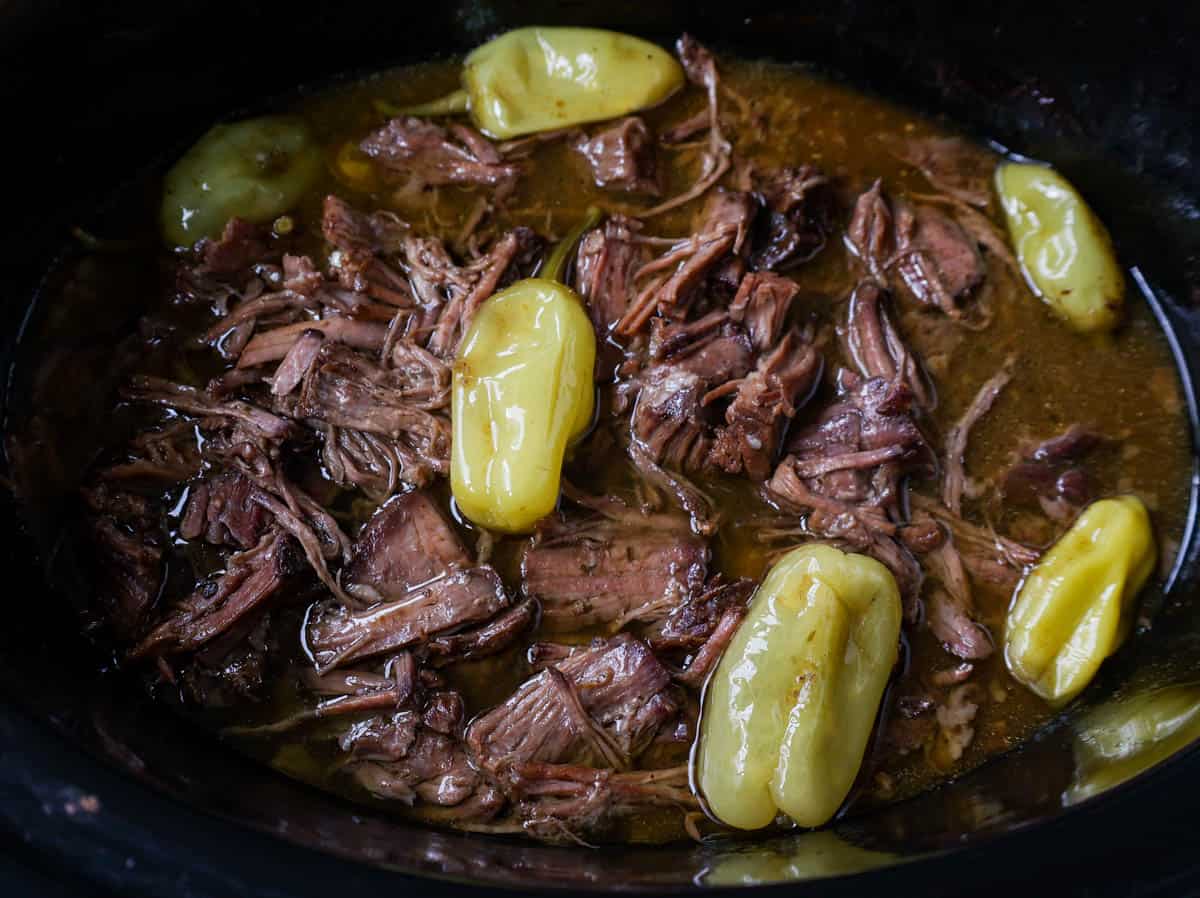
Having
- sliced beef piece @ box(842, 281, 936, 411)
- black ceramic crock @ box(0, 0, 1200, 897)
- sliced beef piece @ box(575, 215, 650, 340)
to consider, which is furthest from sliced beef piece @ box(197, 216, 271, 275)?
sliced beef piece @ box(842, 281, 936, 411)

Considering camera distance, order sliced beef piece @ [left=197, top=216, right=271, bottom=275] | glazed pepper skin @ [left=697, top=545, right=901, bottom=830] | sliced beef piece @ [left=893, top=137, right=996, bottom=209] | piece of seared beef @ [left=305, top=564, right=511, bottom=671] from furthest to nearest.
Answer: sliced beef piece @ [left=893, top=137, right=996, bottom=209]
sliced beef piece @ [left=197, top=216, right=271, bottom=275]
piece of seared beef @ [left=305, top=564, right=511, bottom=671]
glazed pepper skin @ [left=697, top=545, right=901, bottom=830]

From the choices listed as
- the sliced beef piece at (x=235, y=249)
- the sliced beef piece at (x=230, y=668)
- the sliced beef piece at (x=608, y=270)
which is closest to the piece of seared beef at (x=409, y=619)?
the sliced beef piece at (x=230, y=668)

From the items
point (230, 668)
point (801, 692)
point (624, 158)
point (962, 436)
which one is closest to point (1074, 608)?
point (962, 436)

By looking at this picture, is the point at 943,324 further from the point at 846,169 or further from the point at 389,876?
the point at 389,876

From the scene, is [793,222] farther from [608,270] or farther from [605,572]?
[605,572]

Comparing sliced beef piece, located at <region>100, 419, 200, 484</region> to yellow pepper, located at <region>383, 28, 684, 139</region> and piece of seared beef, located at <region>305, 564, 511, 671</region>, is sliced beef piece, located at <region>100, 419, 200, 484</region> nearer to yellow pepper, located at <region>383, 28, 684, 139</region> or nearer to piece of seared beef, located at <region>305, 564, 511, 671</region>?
piece of seared beef, located at <region>305, 564, 511, 671</region>

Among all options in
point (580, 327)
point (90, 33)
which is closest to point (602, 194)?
point (580, 327)

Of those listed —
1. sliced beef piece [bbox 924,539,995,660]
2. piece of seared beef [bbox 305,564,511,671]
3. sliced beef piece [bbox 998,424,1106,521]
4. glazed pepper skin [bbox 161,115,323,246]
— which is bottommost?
sliced beef piece [bbox 924,539,995,660]
